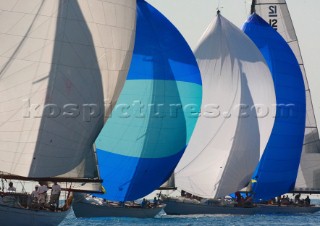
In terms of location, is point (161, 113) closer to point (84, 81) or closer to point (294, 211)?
point (84, 81)

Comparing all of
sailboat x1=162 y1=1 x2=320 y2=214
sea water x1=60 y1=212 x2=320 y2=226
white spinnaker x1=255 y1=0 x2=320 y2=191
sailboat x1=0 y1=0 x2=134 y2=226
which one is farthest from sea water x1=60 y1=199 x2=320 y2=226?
sailboat x1=0 y1=0 x2=134 y2=226

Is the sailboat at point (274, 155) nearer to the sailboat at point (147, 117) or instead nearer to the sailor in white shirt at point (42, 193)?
the sailboat at point (147, 117)

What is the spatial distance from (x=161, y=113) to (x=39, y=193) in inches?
356

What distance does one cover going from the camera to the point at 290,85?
51750mm

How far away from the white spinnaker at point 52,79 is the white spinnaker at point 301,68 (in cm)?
2281

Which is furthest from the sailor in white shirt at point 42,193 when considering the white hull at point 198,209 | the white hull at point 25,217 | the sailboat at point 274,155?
the sailboat at point 274,155

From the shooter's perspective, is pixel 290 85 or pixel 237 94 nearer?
pixel 237 94

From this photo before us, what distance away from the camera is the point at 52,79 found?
33.9m

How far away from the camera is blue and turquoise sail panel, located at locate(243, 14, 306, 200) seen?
5172cm

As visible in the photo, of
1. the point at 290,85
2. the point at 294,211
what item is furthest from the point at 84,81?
the point at 294,211

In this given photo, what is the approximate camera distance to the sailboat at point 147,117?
4238 cm

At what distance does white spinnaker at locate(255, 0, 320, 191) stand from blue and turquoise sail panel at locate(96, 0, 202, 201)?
13975 millimetres

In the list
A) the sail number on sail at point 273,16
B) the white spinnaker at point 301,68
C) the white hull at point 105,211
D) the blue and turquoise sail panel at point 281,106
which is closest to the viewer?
the white hull at point 105,211

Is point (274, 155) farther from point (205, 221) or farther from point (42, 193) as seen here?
point (42, 193)
